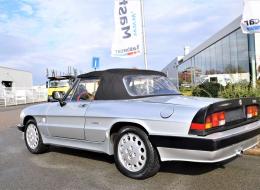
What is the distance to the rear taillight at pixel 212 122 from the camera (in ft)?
15.1

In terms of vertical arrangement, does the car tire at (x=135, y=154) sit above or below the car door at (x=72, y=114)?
below

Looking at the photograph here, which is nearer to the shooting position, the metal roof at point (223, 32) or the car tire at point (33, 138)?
the car tire at point (33, 138)

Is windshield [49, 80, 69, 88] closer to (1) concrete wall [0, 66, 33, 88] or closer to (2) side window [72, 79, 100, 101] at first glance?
(2) side window [72, 79, 100, 101]

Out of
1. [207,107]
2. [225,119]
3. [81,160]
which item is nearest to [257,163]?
[225,119]

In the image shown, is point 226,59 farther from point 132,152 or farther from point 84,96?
point 132,152

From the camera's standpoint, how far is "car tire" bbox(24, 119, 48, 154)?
24.2 feet

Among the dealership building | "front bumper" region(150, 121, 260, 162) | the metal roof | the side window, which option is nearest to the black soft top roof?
the side window

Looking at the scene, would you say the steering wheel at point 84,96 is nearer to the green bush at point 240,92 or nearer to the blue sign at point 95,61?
the green bush at point 240,92

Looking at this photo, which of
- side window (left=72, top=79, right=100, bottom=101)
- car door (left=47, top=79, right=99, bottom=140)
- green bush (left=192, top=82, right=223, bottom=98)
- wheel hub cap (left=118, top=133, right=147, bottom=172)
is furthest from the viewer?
green bush (left=192, top=82, right=223, bottom=98)

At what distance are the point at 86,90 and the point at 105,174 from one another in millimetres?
1639

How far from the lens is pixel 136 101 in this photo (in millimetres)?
5508

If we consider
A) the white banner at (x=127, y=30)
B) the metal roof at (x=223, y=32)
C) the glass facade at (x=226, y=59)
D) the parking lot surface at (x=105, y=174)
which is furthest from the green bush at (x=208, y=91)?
the metal roof at (x=223, y=32)

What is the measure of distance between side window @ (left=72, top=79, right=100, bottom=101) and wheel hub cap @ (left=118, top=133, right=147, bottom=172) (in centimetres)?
113

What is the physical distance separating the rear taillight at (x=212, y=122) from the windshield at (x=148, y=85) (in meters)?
1.43
